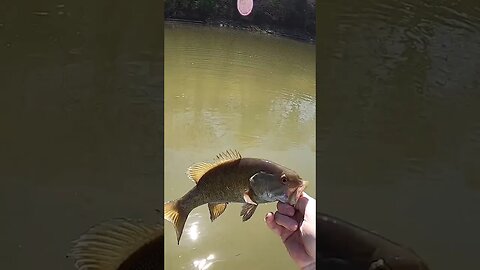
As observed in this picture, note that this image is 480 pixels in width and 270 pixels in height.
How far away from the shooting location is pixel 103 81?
166 cm

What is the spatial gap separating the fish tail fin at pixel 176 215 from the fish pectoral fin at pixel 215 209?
0.06 meters

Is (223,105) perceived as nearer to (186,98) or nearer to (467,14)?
(186,98)

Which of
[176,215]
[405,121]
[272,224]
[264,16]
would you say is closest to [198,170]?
[176,215]

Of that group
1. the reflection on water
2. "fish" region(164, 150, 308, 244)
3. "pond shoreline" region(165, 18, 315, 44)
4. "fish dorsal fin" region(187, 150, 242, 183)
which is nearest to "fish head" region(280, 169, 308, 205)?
"fish" region(164, 150, 308, 244)

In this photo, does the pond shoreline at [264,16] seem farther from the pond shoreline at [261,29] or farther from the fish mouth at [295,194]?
the fish mouth at [295,194]

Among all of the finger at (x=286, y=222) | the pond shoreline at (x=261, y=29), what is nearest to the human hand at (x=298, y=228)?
the finger at (x=286, y=222)

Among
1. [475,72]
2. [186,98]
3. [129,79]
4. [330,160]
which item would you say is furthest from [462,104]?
[129,79]

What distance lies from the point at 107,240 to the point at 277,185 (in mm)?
495

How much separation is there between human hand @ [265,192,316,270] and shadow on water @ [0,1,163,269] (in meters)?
0.34

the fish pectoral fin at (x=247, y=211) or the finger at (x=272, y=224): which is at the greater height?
the fish pectoral fin at (x=247, y=211)

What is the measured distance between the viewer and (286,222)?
1.75m

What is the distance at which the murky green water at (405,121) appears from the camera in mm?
1720

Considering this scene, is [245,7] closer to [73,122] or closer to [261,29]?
[261,29]

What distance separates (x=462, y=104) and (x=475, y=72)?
0.10 meters
